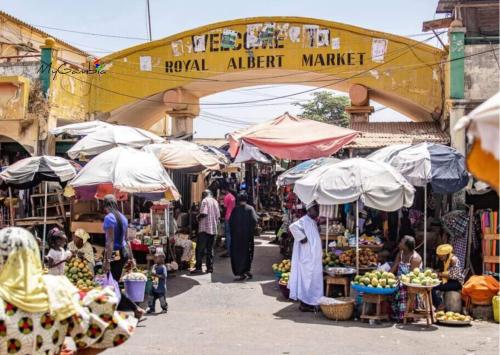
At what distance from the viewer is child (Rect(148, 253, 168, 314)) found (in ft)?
30.7

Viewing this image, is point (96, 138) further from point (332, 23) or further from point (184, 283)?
point (332, 23)


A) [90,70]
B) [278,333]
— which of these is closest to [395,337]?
[278,333]

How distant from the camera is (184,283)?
1196cm

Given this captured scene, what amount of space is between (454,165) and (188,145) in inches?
224

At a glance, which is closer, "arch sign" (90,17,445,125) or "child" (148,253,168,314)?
"child" (148,253,168,314)

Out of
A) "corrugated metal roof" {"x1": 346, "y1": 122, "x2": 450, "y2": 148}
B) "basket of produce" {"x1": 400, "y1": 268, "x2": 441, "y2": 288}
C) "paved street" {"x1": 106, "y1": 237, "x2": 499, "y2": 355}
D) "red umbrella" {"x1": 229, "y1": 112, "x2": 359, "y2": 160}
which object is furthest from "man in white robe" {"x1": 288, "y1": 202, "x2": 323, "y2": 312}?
"corrugated metal roof" {"x1": 346, "y1": 122, "x2": 450, "y2": 148}

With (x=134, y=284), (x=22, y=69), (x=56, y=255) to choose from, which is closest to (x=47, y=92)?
(x=22, y=69)

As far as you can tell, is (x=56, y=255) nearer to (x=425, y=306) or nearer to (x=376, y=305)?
(x=376, y=305)

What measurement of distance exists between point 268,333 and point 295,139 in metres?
5.19

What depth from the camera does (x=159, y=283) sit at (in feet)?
31.0

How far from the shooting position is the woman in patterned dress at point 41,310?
13.5 ft

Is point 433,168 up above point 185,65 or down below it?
below

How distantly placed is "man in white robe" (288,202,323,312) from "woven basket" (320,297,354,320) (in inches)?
25.6

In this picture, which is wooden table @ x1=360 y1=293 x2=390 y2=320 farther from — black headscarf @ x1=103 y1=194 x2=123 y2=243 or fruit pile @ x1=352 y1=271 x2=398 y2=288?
black headscarf @ x1=103 y1=194 x2=123 y2=243
